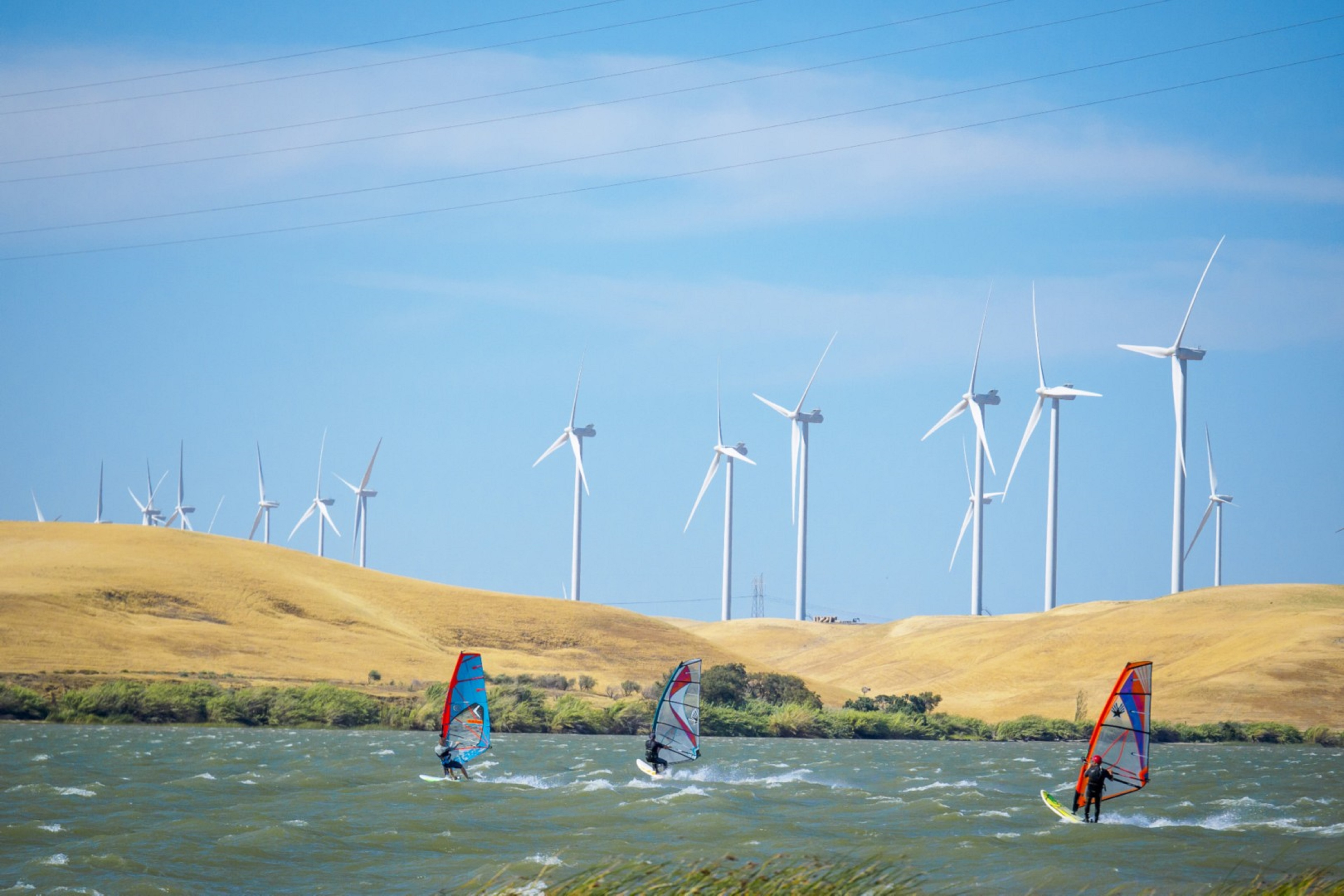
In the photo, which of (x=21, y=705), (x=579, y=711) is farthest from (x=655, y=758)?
(x=21, y=705)

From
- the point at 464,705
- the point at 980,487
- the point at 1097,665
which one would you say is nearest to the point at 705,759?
the point at 464,705

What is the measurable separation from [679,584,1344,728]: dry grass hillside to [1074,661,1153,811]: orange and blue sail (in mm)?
57035

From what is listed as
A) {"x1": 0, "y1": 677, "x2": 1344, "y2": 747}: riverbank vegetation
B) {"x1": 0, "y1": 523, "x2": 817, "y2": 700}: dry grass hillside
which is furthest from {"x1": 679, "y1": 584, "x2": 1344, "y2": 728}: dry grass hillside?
{"x1": 0, "y1": 523, "x2": 817, "y2": 700}: dry grass hillside

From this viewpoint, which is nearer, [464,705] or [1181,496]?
[464,705]

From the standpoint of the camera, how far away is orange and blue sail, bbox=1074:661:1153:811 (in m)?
32.1

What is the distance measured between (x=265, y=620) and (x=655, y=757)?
194 feet

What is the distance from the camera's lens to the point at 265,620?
316ft

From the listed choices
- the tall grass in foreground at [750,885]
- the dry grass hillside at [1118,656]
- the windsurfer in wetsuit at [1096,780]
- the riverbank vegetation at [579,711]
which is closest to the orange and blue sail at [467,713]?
the windsurfer in wetsuit at [1096,780]

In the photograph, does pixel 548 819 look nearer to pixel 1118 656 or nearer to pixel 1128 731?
pixel 1128 731

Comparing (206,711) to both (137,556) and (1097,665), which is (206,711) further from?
(1097,665)

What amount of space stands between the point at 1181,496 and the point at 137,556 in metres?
76.1

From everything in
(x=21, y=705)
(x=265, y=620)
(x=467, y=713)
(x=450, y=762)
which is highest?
(x=265, y=620)

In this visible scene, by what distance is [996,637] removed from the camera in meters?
126

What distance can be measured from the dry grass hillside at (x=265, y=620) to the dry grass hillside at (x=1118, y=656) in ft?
51.1
